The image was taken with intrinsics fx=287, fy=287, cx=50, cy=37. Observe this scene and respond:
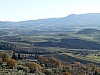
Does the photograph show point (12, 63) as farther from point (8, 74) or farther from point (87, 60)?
point (87, 60)

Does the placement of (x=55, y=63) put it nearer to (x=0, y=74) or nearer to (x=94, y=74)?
(x=94, y=74)

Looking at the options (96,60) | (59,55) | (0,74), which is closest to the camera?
(0,74)

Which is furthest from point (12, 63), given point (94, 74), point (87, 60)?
point (87, 60)

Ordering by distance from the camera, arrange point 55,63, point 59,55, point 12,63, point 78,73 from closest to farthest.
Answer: point 12,63 < point 78,73 < point 55,63 < point 59,55

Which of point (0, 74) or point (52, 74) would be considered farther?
point (52, 74)

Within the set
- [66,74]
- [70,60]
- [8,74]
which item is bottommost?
[70,60]

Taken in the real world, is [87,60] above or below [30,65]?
below

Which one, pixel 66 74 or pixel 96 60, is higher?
pixel 66 74

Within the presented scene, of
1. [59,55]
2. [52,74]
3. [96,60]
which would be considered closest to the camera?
[52,74]

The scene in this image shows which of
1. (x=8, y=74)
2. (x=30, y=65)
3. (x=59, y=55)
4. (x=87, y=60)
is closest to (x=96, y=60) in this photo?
(x=87, y=60)
